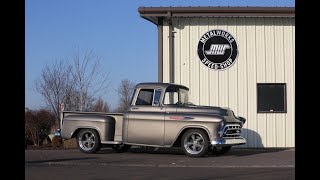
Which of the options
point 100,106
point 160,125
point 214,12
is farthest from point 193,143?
point 100,106

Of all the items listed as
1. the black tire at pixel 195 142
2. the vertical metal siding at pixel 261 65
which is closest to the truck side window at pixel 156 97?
the black tire at pixel 195 142

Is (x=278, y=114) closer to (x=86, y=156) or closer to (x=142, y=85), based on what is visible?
(x=142, y=85)

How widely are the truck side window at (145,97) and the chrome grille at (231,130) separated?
2434 millimetres

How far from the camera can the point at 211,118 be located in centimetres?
1406

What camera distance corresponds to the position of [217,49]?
18672 millimetres

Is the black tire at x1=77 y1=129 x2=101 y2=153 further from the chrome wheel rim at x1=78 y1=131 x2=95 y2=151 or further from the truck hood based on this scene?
the truck hood

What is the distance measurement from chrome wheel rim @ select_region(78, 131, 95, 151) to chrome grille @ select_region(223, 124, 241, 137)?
417 cm

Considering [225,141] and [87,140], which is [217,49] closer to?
[225,141]

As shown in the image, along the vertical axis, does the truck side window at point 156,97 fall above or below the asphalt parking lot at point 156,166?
above

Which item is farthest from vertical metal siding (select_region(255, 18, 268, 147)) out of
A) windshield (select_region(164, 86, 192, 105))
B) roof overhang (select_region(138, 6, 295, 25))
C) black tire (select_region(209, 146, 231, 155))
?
windshield (select_region(164, 86, 192, 105))

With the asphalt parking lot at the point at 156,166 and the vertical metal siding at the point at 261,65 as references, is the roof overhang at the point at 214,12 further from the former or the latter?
the asphalt parking lot at the point at 156,166

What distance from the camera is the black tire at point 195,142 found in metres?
14.2
